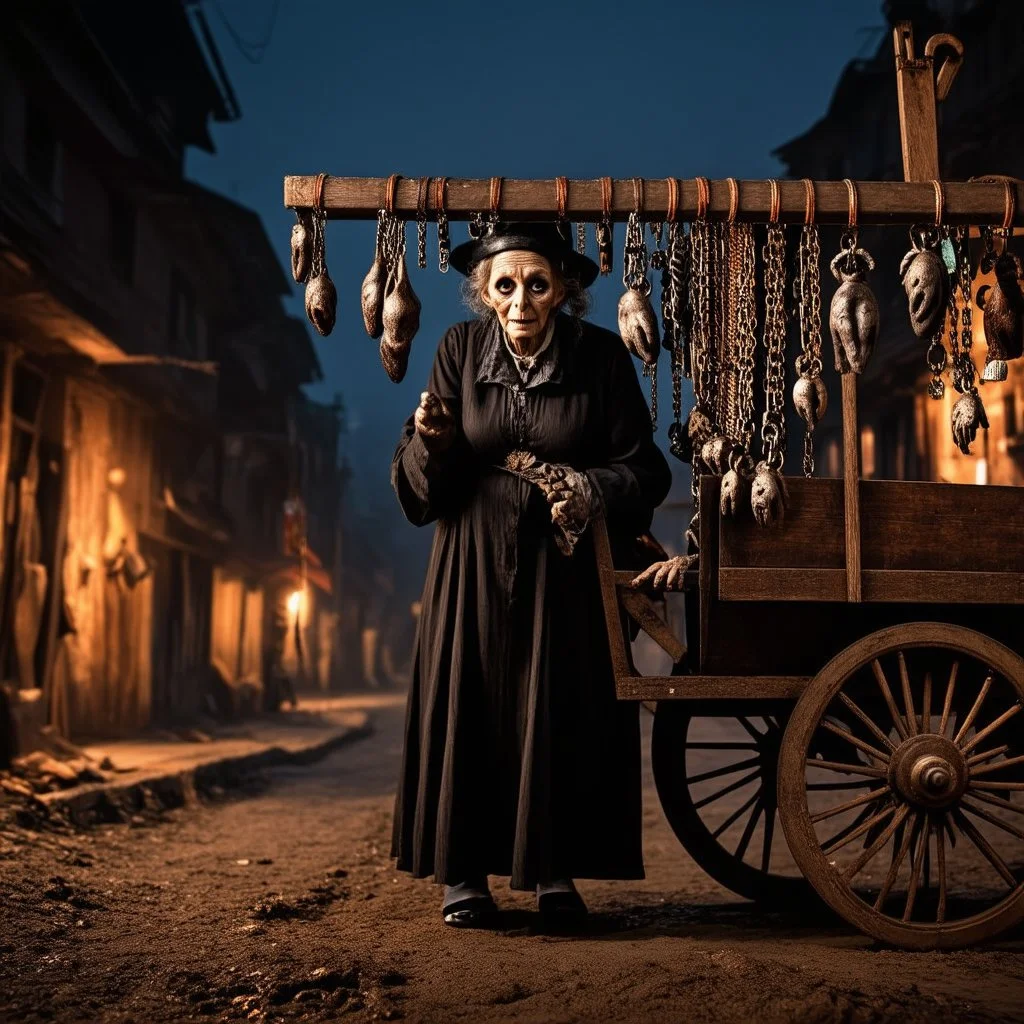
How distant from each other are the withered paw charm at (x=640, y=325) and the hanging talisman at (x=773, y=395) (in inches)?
14.8

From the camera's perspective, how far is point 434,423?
398cm

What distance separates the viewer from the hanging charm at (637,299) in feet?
12.5

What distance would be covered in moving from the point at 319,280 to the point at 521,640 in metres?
1.41

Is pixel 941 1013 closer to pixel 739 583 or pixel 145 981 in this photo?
pixel 739 583

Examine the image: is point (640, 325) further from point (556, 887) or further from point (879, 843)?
point (556, 887)

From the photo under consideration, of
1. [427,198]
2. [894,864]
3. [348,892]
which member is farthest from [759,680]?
[348,892]

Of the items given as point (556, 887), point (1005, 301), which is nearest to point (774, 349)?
point (1005, 301)

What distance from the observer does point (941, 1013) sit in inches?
111

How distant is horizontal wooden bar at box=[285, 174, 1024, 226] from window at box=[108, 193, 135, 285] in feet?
41.5

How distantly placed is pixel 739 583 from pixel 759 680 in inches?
13.7

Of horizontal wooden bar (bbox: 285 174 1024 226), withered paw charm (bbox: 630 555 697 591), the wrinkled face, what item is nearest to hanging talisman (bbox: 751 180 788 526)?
horizontal wooden bar (bbox: 285 174 1024 226)

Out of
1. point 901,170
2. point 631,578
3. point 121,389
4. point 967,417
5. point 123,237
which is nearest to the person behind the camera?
point 967,417

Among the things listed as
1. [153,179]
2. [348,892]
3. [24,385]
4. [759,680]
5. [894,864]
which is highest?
[153,179]

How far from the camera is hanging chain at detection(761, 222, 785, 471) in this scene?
3.77m
